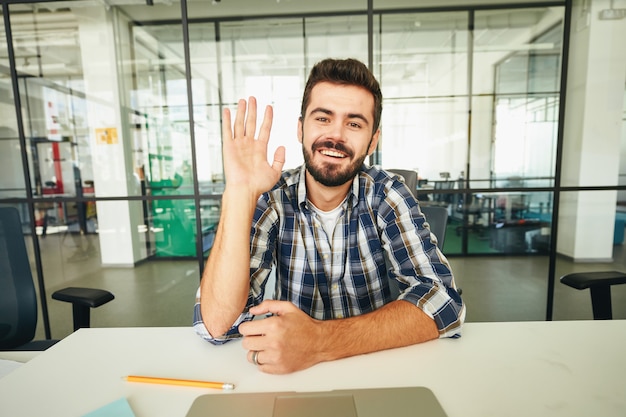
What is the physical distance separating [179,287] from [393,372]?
3937 millimetres

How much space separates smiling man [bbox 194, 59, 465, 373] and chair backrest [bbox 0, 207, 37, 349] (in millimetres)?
1025

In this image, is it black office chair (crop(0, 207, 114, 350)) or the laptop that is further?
black office chair (crop(0, 207, 114, 350))

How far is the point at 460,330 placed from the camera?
835 millimetres

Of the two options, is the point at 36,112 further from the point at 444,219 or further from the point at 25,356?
the point at 444,219

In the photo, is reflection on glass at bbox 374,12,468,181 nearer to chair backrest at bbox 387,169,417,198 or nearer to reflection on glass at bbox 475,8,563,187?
reflection on glass at bbox 475,8,563,187

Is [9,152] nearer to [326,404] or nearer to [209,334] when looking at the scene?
[209,334]

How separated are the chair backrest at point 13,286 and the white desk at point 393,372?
84cm

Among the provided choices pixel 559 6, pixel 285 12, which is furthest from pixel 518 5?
pixel 285 12

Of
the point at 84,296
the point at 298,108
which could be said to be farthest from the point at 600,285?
the point at 298,108

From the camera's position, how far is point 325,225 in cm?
132

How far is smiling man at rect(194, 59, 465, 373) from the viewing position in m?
0.94

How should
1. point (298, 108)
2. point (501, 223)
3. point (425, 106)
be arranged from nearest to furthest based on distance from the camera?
point (298, 108) → point (425, 106) → point (501, 223)

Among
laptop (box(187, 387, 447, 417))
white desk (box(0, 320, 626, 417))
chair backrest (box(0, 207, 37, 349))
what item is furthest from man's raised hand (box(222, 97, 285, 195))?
chair backrest (box(0, 207, 37, 349))

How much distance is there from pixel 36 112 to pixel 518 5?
745 centimetres
